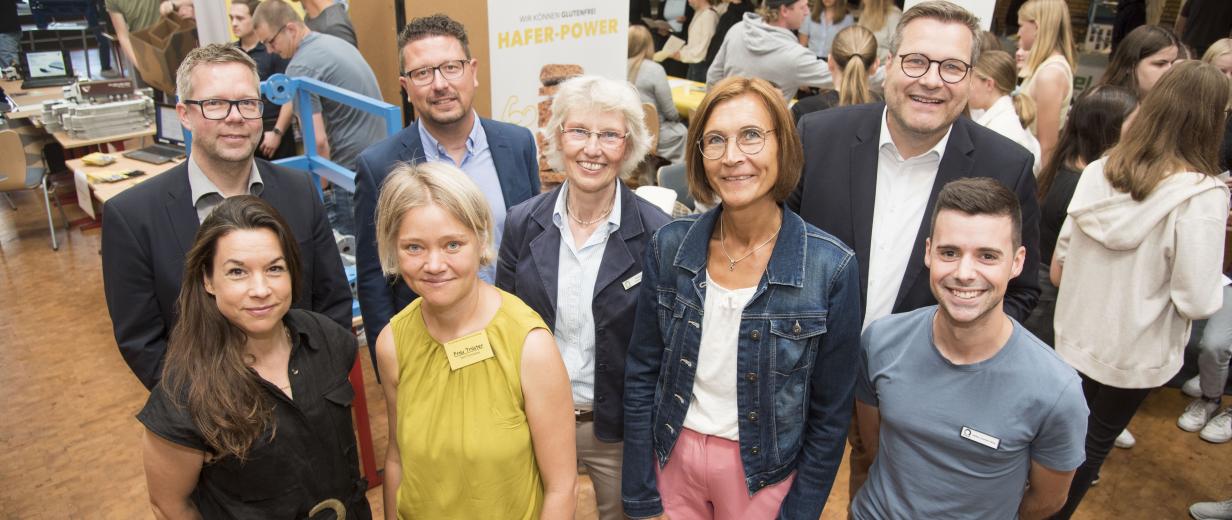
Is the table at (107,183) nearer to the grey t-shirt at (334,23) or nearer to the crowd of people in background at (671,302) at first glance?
the grey t-shirt at (334,23)

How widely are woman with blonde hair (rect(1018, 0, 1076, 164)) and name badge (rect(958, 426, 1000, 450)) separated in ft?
10.3

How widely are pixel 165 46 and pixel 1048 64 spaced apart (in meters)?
5.98

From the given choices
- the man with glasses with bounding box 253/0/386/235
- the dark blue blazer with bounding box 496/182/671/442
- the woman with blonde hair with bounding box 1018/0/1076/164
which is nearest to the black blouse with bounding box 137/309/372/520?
the dark blue blazer with bounding box 496/182/671/442

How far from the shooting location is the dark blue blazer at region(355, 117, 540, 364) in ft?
7.65

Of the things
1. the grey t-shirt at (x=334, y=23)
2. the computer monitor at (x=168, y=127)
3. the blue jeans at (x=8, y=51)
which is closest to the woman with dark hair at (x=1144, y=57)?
the grey t-shirt at (x=334, y=23)

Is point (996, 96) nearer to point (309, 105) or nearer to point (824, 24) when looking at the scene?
point (309, 105)

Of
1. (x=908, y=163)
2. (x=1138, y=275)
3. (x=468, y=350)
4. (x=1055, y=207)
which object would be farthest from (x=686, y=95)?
(x=468, y=350)

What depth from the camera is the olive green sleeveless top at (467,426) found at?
1623 millimetres

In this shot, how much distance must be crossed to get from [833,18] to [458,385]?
7.05 meters

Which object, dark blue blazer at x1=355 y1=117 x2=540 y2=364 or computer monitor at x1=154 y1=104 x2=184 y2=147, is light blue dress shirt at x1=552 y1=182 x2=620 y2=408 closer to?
dark blue blazer at x1=355 y1=117 x2=540 y2=364

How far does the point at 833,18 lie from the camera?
7656 millimetres

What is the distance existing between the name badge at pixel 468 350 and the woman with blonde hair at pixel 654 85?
415 centimetres

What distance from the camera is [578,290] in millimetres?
2023

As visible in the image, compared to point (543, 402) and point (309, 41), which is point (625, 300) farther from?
point (309, 41)
